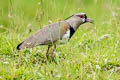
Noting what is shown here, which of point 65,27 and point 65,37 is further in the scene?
point 65,27

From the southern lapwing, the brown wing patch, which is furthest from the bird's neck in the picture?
the brown wing patch

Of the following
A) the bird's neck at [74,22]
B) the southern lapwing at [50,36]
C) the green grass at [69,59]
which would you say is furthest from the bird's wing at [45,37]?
the bird's neck at [74,22]

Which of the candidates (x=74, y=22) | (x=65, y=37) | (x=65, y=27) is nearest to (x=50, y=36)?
(x=65, y=37)

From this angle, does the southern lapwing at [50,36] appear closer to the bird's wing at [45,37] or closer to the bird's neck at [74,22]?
the bird's wing at [45,37]

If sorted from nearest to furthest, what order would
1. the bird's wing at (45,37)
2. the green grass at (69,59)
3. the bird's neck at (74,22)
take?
1. the green grass at (69,59)
2. the bird's wing at (45,37)
3. the bird's neck at (74,22)

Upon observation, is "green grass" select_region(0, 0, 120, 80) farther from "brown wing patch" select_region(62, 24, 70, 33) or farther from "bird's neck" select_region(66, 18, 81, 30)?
"bird's neck" select_region(66, 18, 81, 30)

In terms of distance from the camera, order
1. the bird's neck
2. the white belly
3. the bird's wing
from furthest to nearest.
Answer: the bird's neck
the white belly
the bird's wing

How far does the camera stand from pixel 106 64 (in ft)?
22.9

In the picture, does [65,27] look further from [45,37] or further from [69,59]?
[69,59]

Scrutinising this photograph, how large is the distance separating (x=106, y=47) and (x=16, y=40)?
63.1 inches

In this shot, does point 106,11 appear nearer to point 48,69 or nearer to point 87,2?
point 87,2

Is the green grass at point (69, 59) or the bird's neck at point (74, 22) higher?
the bird's neck at point (74, 22)

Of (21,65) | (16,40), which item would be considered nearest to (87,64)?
(21,65)

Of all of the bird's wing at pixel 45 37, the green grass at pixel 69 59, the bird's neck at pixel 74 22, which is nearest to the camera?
the green grass at pixel 69 59
